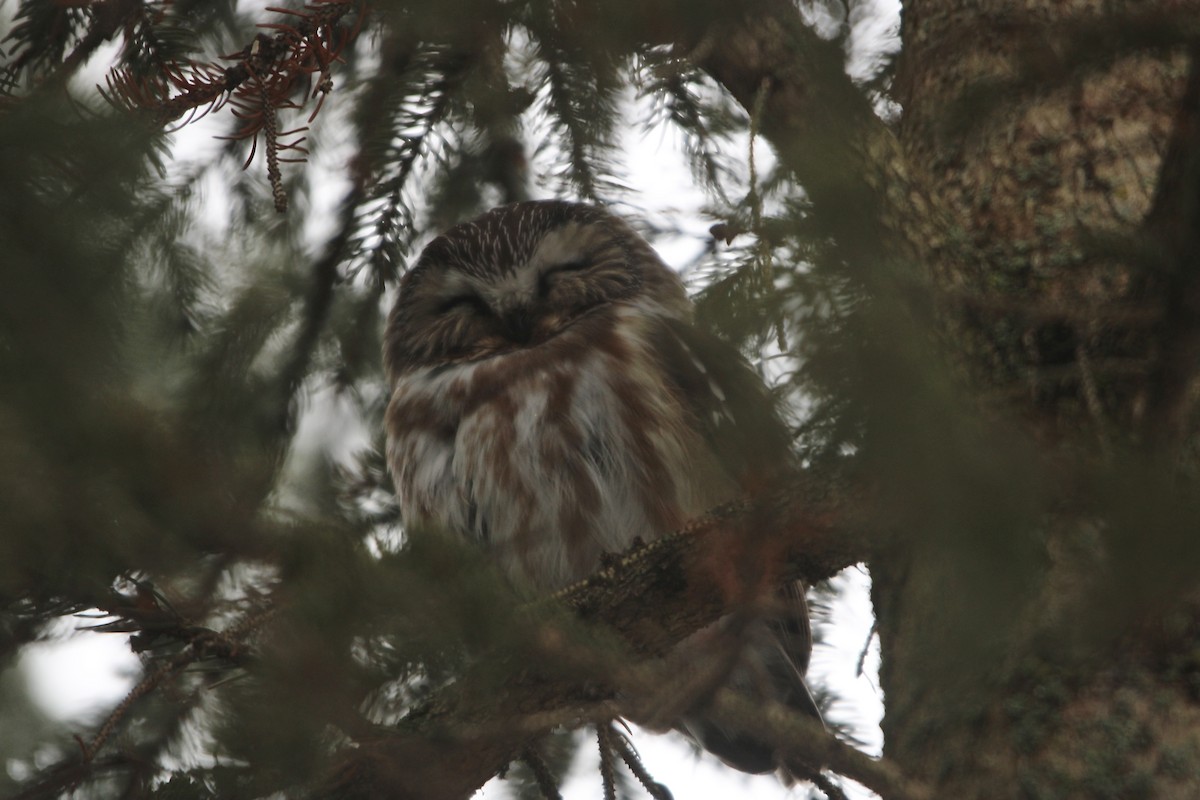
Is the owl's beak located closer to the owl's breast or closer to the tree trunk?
the owl's breast

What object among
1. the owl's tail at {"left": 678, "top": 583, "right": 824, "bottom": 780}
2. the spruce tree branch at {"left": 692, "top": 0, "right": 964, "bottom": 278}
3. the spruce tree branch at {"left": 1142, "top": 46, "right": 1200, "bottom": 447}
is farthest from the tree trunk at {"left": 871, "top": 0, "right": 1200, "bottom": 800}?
the owl's tail at {"left": 678, "top": 583, "right": 824, "bottom": 780}

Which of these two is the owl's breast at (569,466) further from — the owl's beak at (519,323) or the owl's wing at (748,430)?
the owl's wing at (748,430)

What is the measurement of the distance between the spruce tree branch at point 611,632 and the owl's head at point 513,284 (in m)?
1.56

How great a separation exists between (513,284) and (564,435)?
0.85 meters

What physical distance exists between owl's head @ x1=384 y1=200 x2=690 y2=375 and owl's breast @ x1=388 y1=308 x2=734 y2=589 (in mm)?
422

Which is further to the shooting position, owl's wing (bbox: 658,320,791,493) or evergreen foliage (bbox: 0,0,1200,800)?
owl's wing (bbox: 658,320,791,493)

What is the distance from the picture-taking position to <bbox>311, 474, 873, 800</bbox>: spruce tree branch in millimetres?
1596

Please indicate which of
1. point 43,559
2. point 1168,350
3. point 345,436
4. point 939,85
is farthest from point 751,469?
point 345,436

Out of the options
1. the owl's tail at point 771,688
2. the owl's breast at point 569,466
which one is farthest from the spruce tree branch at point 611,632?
the owl's tail at point 771,688

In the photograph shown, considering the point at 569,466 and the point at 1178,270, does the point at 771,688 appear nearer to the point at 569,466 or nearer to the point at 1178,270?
the point at 569,466

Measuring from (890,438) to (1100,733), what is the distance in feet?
3.25

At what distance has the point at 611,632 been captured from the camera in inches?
71.9

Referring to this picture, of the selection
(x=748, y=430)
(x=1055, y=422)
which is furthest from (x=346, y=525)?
(x=1055, y=422)

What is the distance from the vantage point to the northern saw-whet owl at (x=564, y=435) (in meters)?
3.36
